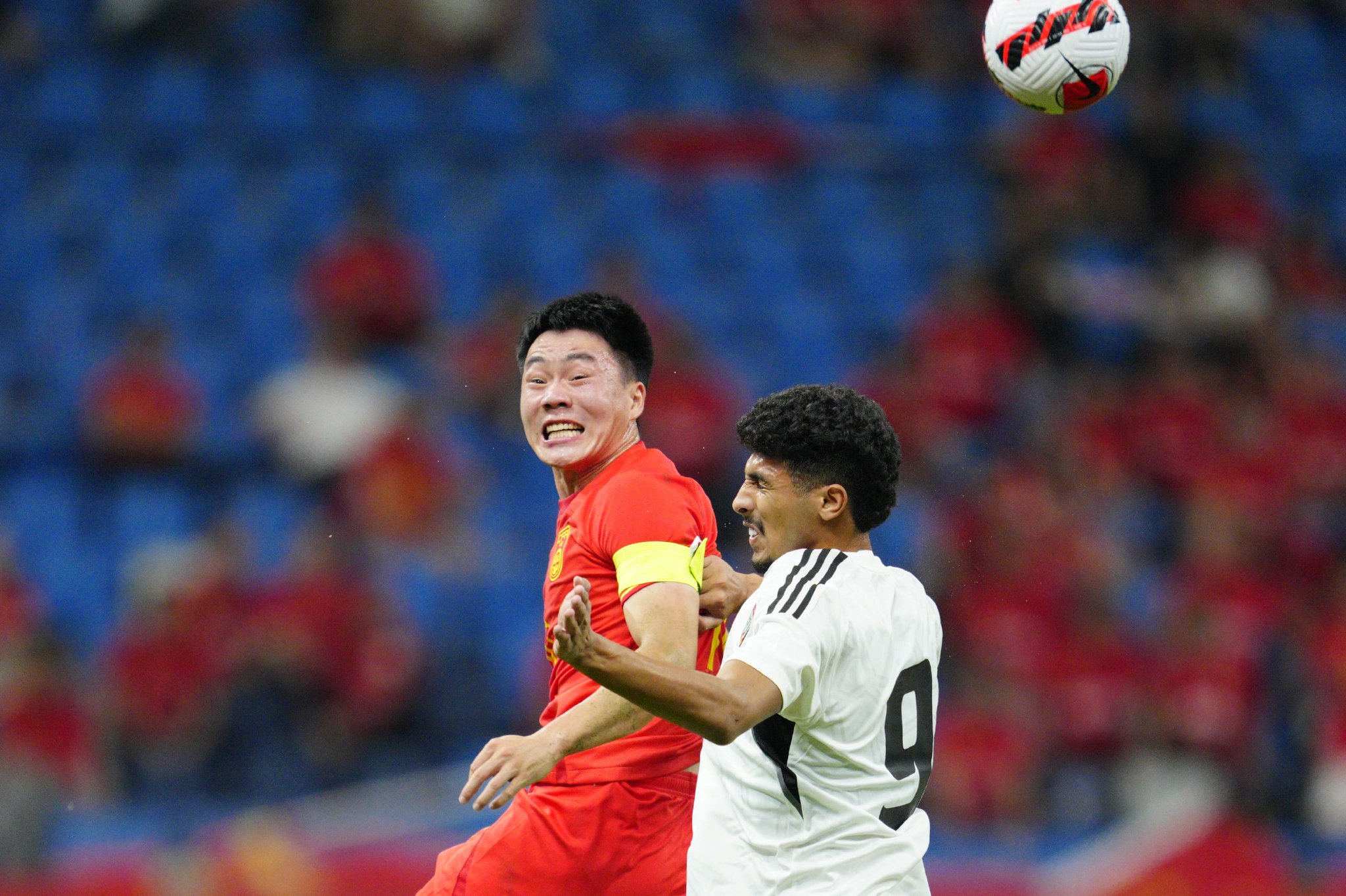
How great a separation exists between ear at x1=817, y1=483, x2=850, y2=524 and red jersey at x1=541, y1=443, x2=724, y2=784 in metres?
0.32

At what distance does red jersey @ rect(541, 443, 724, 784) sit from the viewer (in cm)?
359

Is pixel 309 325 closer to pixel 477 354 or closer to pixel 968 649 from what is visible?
pixel 477 354

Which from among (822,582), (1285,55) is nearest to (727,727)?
(822,582)

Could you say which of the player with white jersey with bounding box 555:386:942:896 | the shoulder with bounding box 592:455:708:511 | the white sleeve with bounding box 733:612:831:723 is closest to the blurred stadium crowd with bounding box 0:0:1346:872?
the shoulder with bounding box 592:455:708:511

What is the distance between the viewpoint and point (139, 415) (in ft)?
33.2

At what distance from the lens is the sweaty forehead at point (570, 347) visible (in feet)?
13.1

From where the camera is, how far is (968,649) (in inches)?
362

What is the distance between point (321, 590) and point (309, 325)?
2520 mm

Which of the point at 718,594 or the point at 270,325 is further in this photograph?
the point at 270,325

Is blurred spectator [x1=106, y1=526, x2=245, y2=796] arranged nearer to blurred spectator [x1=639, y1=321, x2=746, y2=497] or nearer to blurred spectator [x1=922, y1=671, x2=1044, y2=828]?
blurred spectator [x1=639, y1=321, x2=746, y2=497]

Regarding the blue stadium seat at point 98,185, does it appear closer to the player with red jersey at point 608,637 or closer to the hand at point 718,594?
the player with red jersey at point 608,637

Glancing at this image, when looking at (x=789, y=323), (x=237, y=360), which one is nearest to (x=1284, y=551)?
(x=789, y=323)

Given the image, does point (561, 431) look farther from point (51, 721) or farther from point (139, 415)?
point (139, 415)

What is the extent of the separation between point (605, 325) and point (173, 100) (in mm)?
8838
